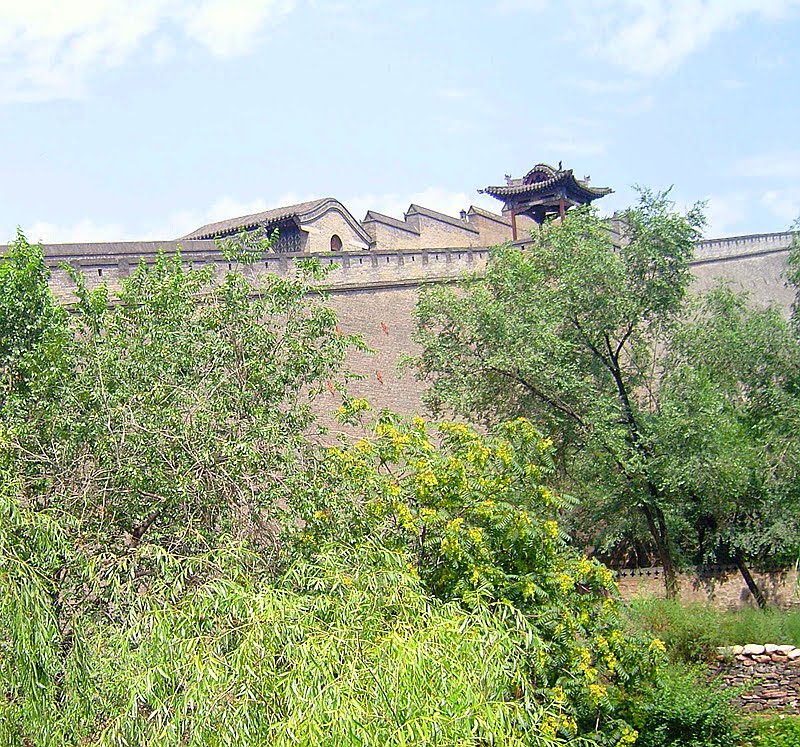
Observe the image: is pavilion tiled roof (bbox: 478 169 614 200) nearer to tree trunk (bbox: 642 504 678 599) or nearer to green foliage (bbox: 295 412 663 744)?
tree trunk (bbox: 642 504 678 599)

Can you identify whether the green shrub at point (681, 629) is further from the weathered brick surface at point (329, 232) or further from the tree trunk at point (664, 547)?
the weathered brick surface at point (329, 232)

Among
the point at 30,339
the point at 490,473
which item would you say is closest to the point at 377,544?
the point at 490,473

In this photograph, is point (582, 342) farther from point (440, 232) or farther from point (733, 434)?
point (440, 232)

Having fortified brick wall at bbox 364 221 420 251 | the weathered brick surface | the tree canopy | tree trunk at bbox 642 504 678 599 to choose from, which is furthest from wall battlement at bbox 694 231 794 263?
tree trunk at bbox 642 504 678 599

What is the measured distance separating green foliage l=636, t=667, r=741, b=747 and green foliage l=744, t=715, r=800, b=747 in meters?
0.18

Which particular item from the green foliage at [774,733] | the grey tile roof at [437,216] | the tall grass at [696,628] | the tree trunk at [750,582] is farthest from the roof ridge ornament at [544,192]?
the green foliage at [774,733]

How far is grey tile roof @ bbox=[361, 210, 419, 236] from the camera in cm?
2306

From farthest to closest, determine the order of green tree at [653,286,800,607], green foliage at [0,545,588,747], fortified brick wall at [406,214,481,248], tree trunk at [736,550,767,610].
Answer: fortified brick wall at [406,214,481,248], tree trunk at [736,550,767,610], green tree at [653,286,800,607], green foliage at [0,545,588,747]

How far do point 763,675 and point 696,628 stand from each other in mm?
758

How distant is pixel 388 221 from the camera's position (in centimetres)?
2334

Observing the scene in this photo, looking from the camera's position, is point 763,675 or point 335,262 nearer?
point 763,675

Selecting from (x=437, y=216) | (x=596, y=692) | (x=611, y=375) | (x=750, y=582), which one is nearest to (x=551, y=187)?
(x=437, y=216)

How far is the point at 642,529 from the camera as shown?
1429 centimetres

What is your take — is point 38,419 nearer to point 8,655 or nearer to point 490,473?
point 8,655
